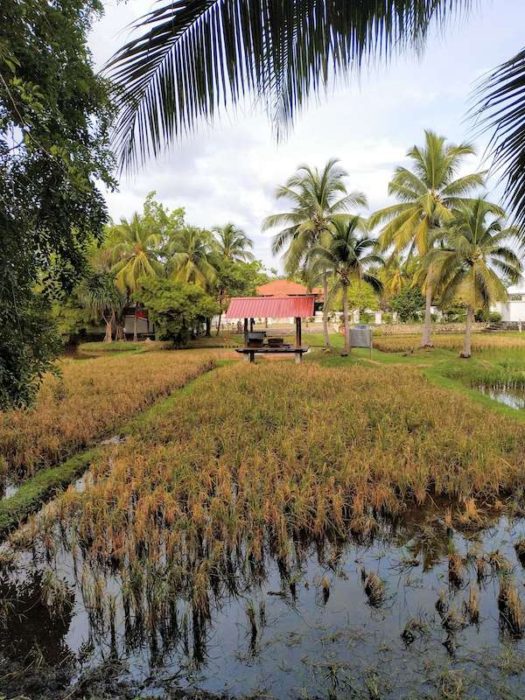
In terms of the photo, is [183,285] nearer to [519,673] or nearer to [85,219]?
[85,219]

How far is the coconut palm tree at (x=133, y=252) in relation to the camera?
29344 mm

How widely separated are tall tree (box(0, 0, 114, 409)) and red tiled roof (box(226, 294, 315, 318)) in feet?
47.3

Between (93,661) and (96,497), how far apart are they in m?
2.43

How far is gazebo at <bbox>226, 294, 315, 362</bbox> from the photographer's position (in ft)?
60.1

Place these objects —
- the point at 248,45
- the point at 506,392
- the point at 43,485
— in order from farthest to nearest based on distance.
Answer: the point at 506,392, the point at 43,485, the point at 248,45

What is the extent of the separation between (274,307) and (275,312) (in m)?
0.32

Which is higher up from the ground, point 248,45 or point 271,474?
point 248,45

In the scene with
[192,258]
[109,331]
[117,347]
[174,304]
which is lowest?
[117,347]

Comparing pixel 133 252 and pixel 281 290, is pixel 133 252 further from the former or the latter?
pixel 281 290

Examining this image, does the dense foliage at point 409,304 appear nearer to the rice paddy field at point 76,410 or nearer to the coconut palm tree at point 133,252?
the coconut palm tree at point 133,252

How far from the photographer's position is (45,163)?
293 centimetres

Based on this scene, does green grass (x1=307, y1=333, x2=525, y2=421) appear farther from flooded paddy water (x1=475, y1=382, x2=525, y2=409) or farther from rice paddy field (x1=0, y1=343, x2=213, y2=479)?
rice paddy field (x1=0, y1=343, x2=213, y2=479)

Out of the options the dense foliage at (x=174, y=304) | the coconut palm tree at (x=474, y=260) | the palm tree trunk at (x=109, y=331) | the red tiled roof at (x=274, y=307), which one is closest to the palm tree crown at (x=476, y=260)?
the coconut palm tree at (x=474, y=260)

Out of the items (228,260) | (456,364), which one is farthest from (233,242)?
(456,364)
